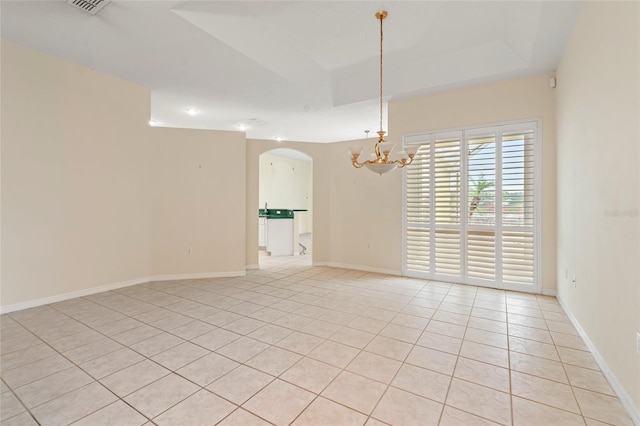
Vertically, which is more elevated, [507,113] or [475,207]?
[507,113]

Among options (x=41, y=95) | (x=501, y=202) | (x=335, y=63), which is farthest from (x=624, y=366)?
(x=41, y=95)

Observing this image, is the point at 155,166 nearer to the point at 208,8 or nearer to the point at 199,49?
the point at 199,49

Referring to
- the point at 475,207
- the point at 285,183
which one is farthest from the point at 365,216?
the point at 285,183

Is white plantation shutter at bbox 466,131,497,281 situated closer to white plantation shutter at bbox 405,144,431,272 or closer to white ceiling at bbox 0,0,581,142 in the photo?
white plantation shutter at bbox 405,144,431,272

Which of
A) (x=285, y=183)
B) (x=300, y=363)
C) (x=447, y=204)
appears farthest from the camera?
(x=285, y=183)

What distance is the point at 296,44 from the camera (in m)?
3.80

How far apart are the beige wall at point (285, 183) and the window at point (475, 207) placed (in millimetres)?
5505

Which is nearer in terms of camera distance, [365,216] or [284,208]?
[365,216]

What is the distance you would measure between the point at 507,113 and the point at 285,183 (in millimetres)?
7976

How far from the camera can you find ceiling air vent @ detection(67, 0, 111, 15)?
271cm

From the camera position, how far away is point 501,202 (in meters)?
4.14

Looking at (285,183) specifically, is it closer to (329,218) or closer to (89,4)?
(329,218)

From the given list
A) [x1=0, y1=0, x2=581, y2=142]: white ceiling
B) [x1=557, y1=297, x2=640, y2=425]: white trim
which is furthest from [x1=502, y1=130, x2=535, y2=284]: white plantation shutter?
[x1=557, y1=297, x2=640, y2=425]: white trim

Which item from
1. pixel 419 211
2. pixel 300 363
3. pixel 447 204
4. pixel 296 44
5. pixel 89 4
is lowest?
pixel 300 363
